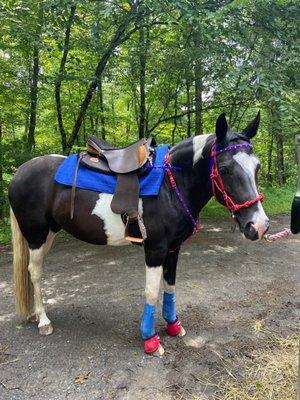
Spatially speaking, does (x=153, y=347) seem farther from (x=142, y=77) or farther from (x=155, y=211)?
(x=142, y=77)

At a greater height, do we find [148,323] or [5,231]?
[148,323]

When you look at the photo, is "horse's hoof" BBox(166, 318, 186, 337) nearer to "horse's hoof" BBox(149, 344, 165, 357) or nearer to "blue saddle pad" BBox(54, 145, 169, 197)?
"horse's hoof" BBox(149, 344, 165, 357)

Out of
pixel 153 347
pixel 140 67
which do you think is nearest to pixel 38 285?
pixel 153 347

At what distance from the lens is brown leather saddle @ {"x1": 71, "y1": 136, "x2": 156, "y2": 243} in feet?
8.66

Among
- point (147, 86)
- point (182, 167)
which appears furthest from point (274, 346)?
point (147, 86)

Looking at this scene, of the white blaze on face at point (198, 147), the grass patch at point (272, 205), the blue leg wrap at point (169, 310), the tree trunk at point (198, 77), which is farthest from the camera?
the grass patch at point (272, 205)

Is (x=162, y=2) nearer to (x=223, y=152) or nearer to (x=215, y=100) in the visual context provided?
(x=223, y=152)

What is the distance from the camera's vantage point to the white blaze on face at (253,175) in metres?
2.30

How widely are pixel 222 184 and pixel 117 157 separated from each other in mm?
938

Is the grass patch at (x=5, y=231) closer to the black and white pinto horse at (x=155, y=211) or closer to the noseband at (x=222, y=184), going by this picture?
the black and white pinto horse at (x=155, y=211)

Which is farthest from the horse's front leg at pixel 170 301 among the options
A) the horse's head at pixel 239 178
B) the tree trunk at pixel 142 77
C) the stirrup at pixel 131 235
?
the tree trunk at pixel 142 77

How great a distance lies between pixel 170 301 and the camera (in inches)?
119

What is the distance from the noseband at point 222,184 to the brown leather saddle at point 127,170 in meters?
0.57

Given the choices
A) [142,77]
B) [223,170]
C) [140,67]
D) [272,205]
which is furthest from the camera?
[272,205]
